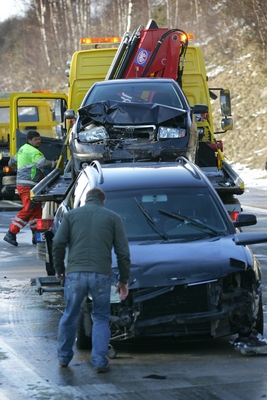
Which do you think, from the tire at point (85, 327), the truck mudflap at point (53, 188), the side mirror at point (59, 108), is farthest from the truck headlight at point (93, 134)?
the side mirror at point (59, 108)

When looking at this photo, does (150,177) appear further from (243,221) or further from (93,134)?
(93,134)

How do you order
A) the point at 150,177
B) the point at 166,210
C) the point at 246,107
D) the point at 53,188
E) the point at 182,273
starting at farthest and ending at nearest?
the point at 246,107 < the point at 53,188 < the point at 150,177 < the point at 166,210 < the point at 182,273

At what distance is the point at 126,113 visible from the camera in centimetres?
1458

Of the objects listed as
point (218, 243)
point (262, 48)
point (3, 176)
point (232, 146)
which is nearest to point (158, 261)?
point (218, 243)

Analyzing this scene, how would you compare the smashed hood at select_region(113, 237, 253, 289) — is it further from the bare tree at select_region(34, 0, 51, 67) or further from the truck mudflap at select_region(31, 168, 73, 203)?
the bare tree at select_region(34, 0, 51, 67)

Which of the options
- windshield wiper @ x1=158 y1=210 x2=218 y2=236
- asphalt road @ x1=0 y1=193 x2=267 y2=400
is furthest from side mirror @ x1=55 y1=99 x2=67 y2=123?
windshield wiper @ x1=158 y1=210 x2=218 y2=236

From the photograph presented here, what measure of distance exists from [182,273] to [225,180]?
542 cm

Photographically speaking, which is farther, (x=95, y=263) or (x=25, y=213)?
(x=25, y=213)

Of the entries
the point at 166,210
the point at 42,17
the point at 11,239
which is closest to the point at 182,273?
the point at 166,210

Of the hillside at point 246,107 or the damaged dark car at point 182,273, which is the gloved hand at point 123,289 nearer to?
the damaged dark car at point 182,273

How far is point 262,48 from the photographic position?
43.5 meters

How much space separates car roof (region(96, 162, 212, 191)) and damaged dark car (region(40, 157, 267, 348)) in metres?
0.10

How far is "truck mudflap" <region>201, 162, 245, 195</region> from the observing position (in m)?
13.1

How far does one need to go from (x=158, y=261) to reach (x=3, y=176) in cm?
1860
